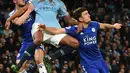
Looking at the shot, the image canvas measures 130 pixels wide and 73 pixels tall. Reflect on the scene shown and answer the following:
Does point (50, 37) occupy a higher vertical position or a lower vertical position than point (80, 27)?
lower

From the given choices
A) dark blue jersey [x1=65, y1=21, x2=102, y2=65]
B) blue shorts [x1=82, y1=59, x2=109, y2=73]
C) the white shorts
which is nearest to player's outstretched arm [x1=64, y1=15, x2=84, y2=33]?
dark blue jersey [x1=65, y1=21, x2=102, y2=65]

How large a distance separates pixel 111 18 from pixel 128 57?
8.30 feet

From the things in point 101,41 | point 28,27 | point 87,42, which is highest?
point 28,27

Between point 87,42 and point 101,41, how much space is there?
315 inches

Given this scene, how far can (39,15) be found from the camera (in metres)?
11.7

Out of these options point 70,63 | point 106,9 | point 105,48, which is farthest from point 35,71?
point 106,9

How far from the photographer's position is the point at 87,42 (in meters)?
11.1

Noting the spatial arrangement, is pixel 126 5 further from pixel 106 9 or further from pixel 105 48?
pixel 105 48

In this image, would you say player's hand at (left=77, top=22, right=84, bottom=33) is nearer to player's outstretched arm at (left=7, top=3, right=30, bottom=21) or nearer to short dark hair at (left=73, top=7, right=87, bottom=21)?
short dark hair at (left=73, top=7, right=87, bottom=21)

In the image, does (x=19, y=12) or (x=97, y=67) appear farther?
(x=19, y=12)

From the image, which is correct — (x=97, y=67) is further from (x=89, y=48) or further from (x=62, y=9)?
(x=62, y=9)

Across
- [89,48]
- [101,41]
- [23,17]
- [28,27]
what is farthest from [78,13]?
[101,41]

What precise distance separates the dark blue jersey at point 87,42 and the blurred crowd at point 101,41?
405 centimetres

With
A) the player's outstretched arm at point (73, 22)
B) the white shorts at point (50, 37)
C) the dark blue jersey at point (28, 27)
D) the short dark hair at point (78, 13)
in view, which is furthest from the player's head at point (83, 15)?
the dark blue jersey at point (28, 27)
